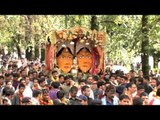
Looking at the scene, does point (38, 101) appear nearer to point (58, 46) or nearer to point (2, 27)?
point (58, 46)

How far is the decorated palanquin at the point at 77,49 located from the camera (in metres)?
13.0

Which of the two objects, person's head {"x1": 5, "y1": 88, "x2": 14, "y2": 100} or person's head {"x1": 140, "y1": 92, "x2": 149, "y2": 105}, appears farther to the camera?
person's head {"x1": 5, "y1": 88, "x2": 14, "y2": 100}

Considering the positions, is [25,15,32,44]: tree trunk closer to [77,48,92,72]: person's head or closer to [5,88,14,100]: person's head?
[77,48,92,72]: person's head

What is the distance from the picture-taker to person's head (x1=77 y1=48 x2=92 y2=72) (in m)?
13.0

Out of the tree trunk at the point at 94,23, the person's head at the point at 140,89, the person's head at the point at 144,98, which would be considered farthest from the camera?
the tree trunk at the point at 94,23

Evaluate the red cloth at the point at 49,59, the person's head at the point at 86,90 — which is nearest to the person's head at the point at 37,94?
the person's head at the point at 86,90

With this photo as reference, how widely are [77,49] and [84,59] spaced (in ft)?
1.01

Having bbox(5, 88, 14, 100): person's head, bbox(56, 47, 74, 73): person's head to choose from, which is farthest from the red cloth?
bbox(5, 88, 14, 100): person's head

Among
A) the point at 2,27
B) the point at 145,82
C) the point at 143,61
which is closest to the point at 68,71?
the point at 143,61

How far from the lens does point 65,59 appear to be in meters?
13.2

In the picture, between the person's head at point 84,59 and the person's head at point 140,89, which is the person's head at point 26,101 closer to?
the person's head at point 140,89

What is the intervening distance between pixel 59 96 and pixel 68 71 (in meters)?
4.53
